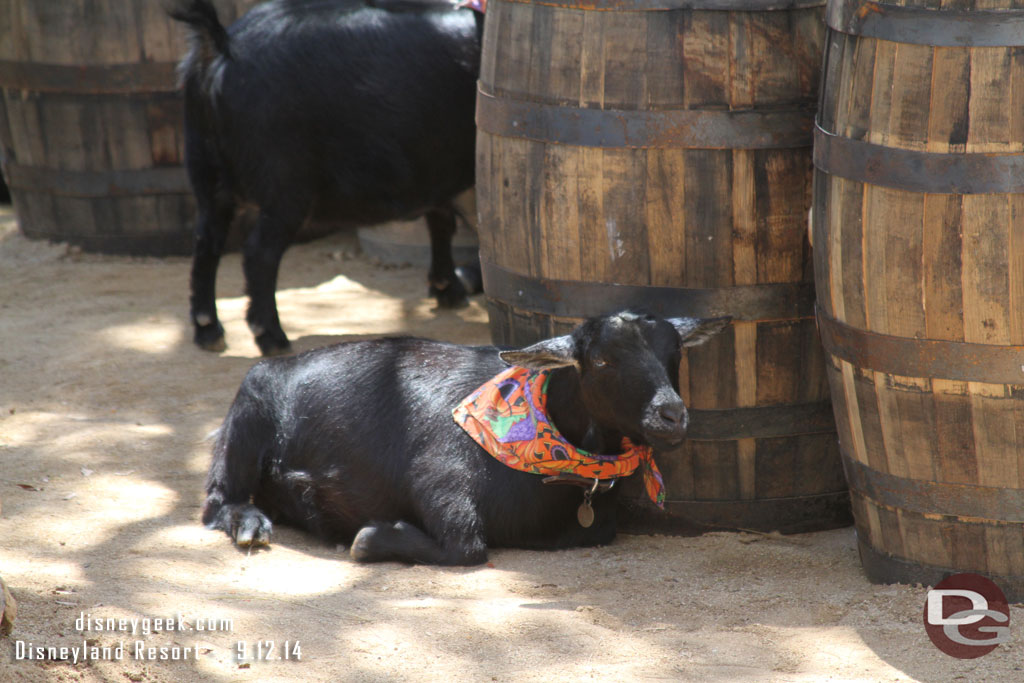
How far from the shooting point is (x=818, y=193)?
11.5 ft

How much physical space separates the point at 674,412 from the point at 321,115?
9.20 ft

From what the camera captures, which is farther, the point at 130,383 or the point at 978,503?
the point at 130,383

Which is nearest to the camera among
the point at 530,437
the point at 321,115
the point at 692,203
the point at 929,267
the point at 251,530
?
the point at 929,267

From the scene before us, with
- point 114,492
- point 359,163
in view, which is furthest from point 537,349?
point 359,163

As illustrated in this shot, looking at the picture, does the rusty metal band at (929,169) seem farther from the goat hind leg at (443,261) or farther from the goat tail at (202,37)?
the goat hind leg at (443,261)

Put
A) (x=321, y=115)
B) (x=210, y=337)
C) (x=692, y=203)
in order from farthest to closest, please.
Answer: (x=210, y=337) < (x=321, y=115) < (x=692, y=203)

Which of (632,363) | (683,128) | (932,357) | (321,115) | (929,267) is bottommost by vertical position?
(632,363)

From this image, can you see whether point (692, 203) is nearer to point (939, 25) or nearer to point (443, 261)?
point (939, 25)

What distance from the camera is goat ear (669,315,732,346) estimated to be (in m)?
3.73

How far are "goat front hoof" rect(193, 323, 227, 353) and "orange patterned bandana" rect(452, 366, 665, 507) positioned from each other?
93.2 inches

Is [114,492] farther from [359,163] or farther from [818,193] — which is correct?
[818,193]

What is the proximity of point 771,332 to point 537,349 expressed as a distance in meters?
0.78

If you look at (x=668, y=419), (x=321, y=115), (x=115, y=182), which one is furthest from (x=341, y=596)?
(x=115, y=182)

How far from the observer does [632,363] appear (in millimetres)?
3680
